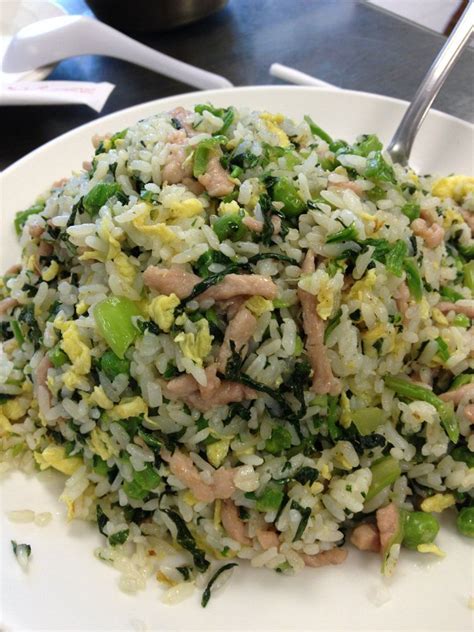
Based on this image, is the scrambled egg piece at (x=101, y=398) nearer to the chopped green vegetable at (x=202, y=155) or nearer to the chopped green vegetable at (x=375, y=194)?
the chopped green vegetable at (x=202, y=155)

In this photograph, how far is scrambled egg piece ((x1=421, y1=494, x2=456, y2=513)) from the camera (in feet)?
5.83

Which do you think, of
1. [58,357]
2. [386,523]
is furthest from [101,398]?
[386,523]

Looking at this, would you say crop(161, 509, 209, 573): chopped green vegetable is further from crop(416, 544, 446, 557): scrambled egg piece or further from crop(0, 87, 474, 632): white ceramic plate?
crop(416, 544, 446, 557): scrambled egg piece

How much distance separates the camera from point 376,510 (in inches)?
69.6

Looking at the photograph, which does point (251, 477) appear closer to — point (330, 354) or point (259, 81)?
point (330, 354)

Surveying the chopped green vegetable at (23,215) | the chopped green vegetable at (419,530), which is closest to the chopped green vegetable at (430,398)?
the chopped green vegetable at (419,530)

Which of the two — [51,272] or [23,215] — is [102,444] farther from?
[23,215]

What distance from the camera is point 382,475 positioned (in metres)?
1.76

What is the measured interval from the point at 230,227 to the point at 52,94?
1.88 meters

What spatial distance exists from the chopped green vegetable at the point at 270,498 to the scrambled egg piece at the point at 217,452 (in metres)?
0.15

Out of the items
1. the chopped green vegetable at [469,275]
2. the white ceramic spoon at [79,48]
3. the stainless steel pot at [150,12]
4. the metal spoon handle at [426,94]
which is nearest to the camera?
the chopped green vegetable at [469,275]

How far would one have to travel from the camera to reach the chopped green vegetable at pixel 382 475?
5.76 feet

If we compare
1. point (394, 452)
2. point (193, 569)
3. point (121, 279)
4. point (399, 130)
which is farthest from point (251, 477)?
point (399, 130)

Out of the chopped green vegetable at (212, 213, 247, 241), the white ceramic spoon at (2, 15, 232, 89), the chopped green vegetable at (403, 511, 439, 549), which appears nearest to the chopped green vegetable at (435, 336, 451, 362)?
the chopped green vegetable at (403, 511, 439, 549)
